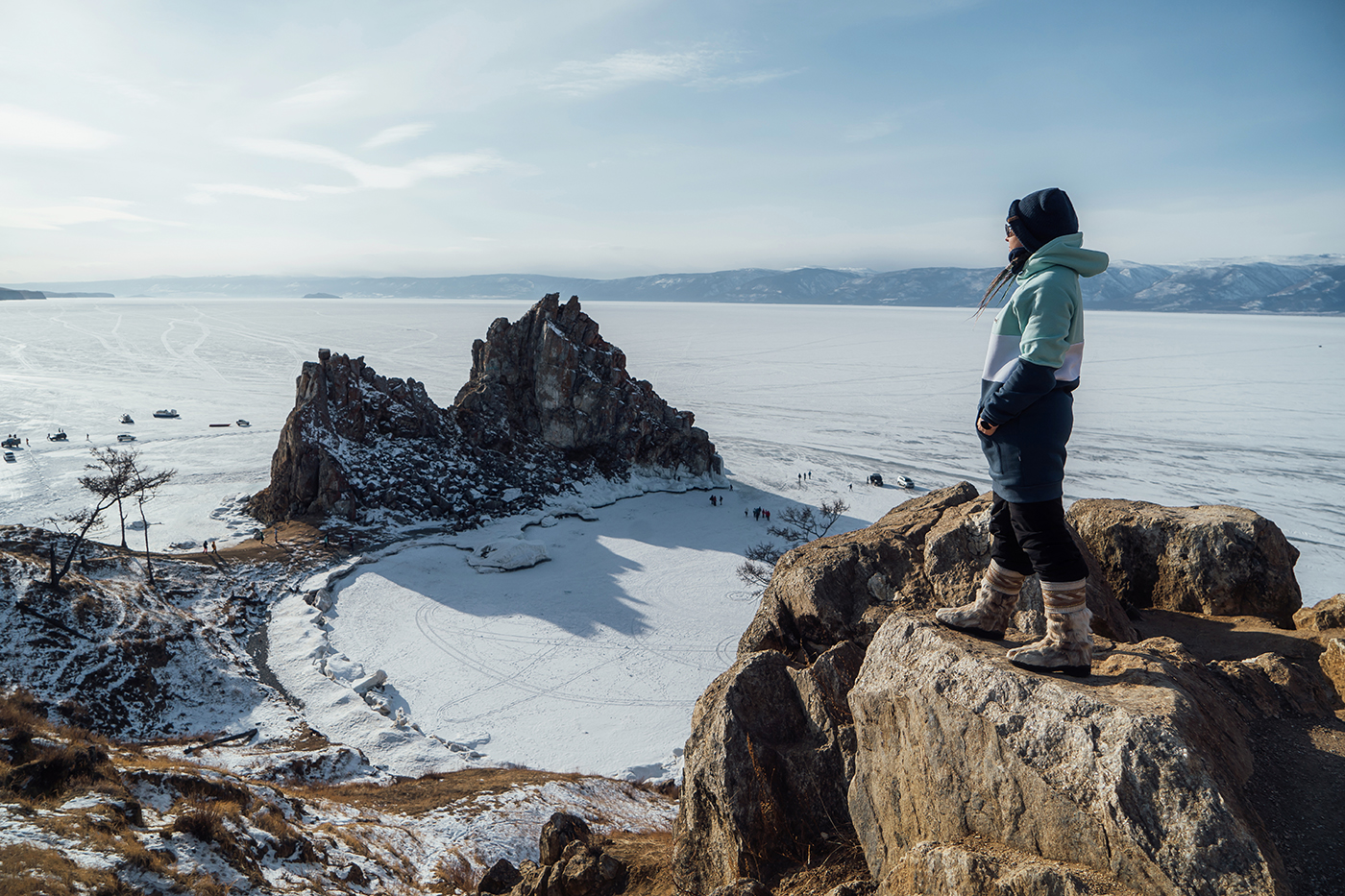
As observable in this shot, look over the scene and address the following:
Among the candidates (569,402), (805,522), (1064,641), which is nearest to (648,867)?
(1064,641)

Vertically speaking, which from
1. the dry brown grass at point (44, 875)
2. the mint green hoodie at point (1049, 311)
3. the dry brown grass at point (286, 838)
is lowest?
the dry brown grass at point (286, 838)

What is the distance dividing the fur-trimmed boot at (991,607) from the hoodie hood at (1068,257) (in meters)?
2.06

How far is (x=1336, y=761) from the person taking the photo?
4.64 m

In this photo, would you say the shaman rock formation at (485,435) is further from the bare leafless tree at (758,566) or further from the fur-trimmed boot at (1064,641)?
the fur-trimmed boot at (1064,641)

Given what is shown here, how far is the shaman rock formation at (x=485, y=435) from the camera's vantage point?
127ft

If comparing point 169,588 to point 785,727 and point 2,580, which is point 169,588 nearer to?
point 2,580

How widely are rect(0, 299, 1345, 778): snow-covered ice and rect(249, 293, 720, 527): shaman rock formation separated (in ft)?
9.63

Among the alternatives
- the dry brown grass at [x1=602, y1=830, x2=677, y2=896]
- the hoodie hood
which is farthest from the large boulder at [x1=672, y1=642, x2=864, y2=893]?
the hoodie hood

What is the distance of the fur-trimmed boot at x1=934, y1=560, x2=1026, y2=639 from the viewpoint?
4893 mm

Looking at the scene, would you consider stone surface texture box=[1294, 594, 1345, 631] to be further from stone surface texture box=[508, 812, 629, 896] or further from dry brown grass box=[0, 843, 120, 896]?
dry brown grass box=[0, 843, 120, 896]

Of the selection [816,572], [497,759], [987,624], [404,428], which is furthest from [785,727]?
[404,428]

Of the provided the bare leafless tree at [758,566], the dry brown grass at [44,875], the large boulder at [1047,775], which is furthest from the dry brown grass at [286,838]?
the bare leafless tree at [758,566]

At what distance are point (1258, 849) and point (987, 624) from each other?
1.96 m

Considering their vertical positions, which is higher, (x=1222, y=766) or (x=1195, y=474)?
(x=1222, y=766)
